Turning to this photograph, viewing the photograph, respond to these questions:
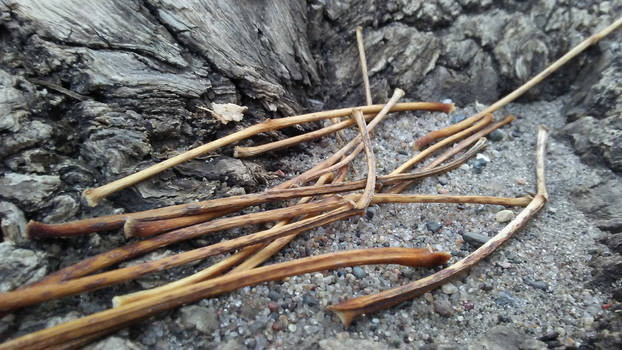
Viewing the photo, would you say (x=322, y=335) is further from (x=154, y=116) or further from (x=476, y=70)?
(x=476, y=70)

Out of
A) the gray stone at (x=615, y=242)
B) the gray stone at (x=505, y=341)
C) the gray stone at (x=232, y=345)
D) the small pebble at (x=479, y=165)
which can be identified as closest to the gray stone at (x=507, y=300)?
the gray stone at (x=505, y=341)

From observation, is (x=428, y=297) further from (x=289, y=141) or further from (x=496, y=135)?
(x=496, y=135)

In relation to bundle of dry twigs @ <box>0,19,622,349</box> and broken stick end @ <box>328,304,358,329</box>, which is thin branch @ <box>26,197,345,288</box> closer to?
bundle of dry twigs @ <box>0,19,622,349</box>

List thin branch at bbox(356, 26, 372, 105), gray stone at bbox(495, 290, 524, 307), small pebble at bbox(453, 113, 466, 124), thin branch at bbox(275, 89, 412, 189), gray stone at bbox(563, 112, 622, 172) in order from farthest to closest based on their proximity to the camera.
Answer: small pebble at bbox(453, 113, 466, 124), thin branch at bbox(356, 26, 372, 105), gray stone at bbox(563, 112, 622, 172), thin branch at bbox(275, 89, 412, 189), gray stone at bbox(495, 290, 524, 307)

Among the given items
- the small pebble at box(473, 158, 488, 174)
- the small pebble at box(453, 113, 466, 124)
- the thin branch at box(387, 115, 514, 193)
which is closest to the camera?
the thin branch at box(387, 115, 514, 193)

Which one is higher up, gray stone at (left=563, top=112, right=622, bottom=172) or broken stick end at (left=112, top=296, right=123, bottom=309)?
gray stone at (left=563, top=112, right=622, bottom=172)

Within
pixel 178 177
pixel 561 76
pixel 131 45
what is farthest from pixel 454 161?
pixel 131 45

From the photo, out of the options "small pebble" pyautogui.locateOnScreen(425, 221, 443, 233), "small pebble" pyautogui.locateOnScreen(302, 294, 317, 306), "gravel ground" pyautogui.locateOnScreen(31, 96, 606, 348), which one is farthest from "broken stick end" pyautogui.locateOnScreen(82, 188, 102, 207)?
"small pebble" pyautogui.locateOnScreen(425, 221, 443, 233)
